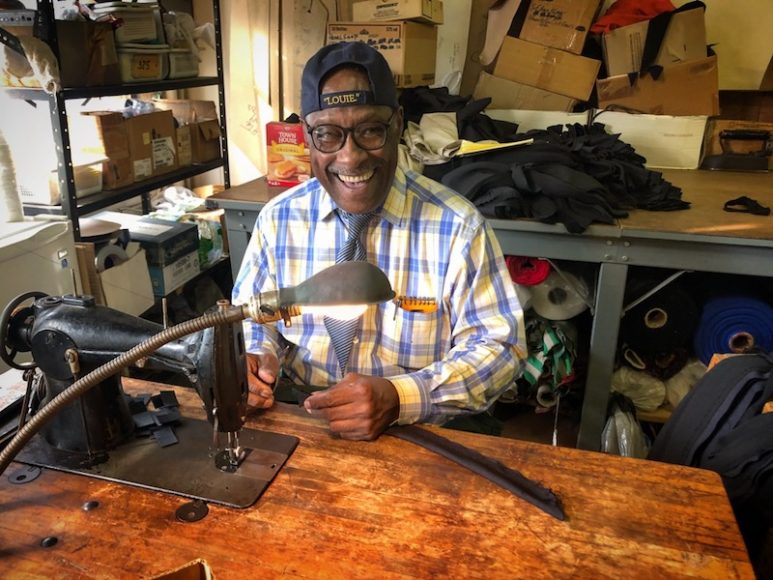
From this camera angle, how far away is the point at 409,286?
1426mm

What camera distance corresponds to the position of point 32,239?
1780mm

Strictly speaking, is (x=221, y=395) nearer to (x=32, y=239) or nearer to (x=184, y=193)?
(x=32, y=239)

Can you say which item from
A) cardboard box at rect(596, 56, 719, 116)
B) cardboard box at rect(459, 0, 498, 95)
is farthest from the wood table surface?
cardboard box at rect(459, 0, 498, 95)

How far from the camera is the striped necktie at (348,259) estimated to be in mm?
1397

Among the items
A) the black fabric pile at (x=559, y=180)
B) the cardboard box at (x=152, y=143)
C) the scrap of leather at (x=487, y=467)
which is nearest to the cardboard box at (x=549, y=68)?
the black fabric pile at (x=559, y=180)

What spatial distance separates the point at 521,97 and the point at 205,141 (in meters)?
1.47

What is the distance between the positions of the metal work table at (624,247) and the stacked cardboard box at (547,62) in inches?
30.9

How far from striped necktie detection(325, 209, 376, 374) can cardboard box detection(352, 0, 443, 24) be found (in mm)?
1351

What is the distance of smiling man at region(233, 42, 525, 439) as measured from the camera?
51.1 inches

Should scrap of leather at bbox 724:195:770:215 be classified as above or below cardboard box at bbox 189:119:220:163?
below

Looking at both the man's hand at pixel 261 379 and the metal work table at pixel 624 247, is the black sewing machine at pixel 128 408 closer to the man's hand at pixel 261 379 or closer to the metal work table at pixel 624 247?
the man's hand at pixel 261 379

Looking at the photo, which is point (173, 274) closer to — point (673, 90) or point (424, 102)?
point (424, 102)

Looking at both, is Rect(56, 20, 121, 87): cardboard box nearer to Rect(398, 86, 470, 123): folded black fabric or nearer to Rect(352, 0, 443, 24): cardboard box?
Rect(352, 0, 443, 24): cardboard box

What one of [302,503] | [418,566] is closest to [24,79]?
[302,503]
